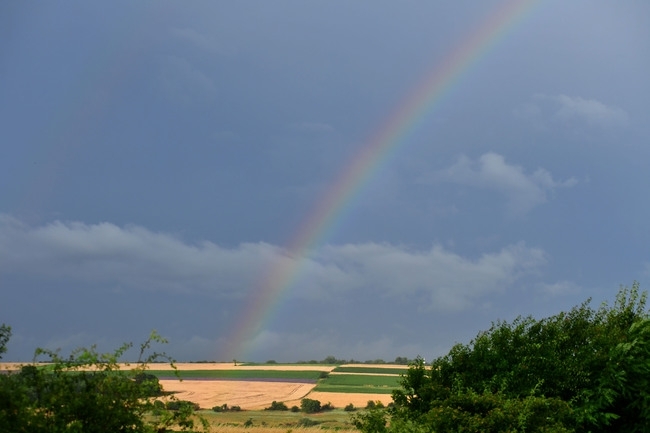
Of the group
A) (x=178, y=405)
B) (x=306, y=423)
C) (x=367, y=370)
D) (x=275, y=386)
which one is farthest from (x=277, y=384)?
(x=178, y=405)

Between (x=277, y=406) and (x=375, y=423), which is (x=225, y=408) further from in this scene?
(x=375, y=423)

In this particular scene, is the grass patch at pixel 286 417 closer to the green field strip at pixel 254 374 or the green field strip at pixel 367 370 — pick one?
the green field strip at pixel 254 374

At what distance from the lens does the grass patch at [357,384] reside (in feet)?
205

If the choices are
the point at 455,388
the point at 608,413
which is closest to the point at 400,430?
the point at 455,388

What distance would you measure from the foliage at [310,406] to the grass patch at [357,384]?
26.8 feet

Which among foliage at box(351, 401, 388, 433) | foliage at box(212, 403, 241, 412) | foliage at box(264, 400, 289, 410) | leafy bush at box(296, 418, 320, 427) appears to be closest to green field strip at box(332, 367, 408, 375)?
foliage at box(264, 400, 289, 410)

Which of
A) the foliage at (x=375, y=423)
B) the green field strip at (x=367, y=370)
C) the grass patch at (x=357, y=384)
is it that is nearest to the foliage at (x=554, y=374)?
the foliage at (x=375, y=423)

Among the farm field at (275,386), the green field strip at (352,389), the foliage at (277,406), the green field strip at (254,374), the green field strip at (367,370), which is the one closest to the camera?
the farm field at (275,386)

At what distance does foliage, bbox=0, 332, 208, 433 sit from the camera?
9867 mm

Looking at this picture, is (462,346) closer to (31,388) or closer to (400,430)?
(400,430)

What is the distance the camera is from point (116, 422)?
1037cm

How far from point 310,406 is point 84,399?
144 feet

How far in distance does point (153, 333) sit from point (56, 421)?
2.03 meters

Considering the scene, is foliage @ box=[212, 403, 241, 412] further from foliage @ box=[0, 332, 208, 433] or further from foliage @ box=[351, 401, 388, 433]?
foliage @ box=[0, 332, 208, 433]
